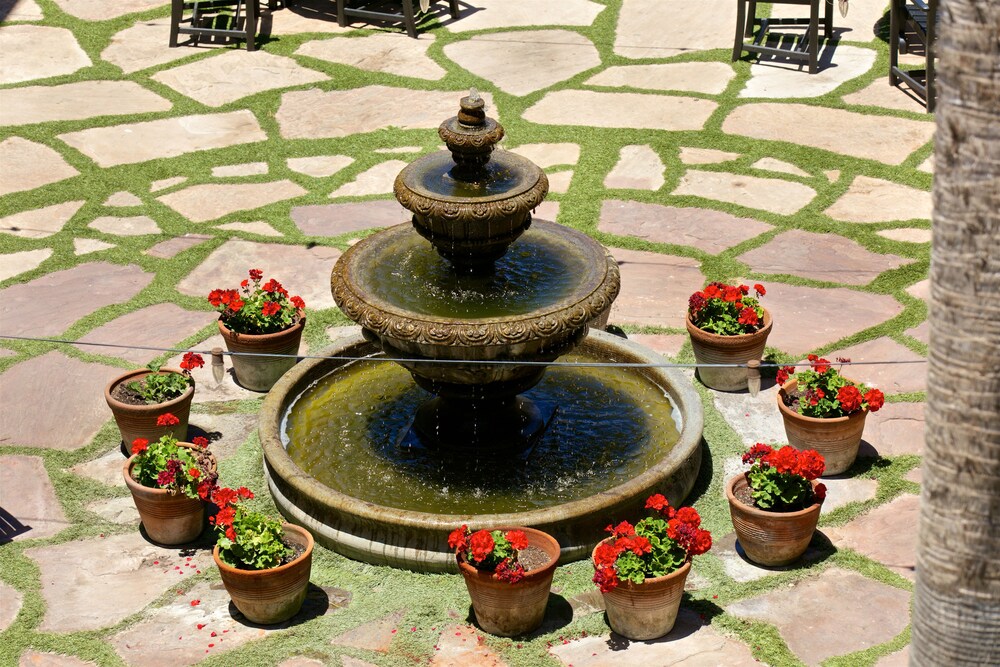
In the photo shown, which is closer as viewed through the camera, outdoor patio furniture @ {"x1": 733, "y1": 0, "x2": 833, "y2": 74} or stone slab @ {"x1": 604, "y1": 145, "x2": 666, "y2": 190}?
stone slab @ {"x1": 604, "y1": 145, "x2": 666, "y2": 190}

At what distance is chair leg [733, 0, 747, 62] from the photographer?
44.9 feet

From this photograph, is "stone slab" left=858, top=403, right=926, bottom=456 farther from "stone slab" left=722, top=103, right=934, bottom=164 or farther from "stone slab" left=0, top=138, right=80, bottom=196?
"stone slab" left=0, top=138, right=80, bottom=196

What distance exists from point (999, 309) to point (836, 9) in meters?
12.1

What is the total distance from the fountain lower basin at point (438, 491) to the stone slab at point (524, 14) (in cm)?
699

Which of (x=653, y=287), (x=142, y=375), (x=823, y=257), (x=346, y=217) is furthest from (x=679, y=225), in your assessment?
(x=142, y=375)

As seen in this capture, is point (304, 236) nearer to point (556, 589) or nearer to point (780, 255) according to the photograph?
point (780, 255)

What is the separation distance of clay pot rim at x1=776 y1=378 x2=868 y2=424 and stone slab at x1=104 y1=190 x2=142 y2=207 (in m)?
5.92

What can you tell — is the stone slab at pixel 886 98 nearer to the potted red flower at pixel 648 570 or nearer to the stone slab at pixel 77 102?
the stone slab at pixel 77 102

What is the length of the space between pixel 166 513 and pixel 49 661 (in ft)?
3.48

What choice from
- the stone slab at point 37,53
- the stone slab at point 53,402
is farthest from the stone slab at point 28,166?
the stone slab at point 53,402

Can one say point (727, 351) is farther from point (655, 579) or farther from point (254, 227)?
point (254, 227)

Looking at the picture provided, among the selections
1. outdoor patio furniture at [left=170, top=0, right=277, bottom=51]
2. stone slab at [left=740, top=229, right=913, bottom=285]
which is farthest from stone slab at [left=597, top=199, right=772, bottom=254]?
outdoor patio furniture at [left=170, top=0, right=277, bottom=51]

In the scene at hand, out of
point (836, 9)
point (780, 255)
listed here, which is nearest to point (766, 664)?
point (780, 255)

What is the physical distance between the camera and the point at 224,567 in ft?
22.1
